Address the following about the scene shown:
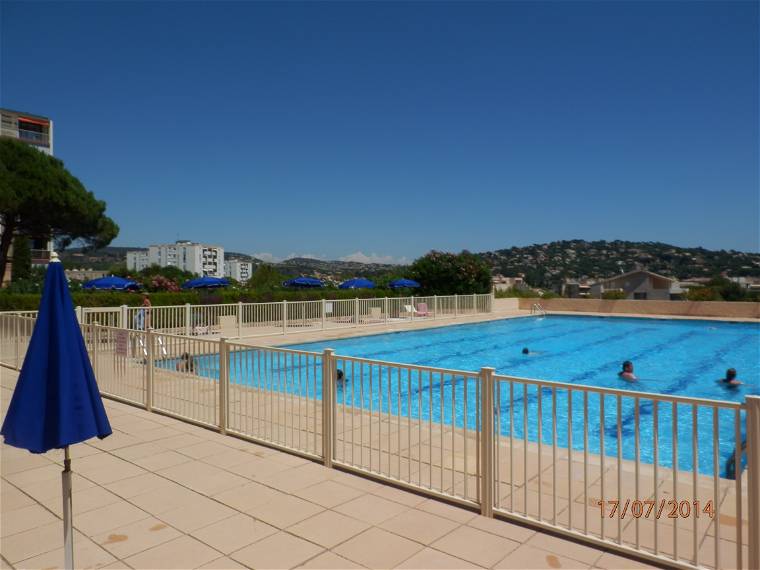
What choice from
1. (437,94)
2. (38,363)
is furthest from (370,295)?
(38,363)

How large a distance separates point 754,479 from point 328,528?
249 cm

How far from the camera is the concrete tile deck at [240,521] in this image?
3061 mm

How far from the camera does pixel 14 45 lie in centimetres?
1825

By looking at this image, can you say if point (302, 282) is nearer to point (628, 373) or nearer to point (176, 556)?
point (628, 373)

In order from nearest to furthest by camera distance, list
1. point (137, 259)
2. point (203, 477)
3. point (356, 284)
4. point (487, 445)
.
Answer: point (487, 445) → point (203, 477) → point (356, 284) → point (137, 259)

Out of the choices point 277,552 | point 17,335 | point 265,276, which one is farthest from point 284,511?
point 265,276

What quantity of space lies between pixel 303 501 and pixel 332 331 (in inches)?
572

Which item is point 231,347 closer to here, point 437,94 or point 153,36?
point 153,36

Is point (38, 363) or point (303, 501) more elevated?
point (38, 363)

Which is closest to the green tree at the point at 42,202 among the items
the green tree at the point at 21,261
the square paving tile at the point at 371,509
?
the green tree at the point at 21,261

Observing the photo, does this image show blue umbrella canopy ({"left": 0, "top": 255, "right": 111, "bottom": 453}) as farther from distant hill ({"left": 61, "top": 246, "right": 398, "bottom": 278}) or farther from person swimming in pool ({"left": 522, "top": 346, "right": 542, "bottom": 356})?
distant hill ({"left": 61, "top": 246, "right": 398, "bottom": 278})

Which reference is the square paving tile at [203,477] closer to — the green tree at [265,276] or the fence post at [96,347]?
the fence post at [96,347]

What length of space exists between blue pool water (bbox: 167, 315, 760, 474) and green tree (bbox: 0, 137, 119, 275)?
62.8 ft

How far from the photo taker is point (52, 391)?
2529 mm
